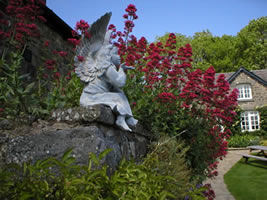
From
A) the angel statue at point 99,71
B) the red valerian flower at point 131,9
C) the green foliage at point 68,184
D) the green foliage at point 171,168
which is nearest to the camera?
the green foliage at point 68,184

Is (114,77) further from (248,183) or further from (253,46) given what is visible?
(253,46)

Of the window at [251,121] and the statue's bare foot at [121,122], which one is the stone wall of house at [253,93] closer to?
the window at [251,121]

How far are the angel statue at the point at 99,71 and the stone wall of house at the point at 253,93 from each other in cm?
1974

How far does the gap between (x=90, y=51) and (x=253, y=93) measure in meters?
20.4

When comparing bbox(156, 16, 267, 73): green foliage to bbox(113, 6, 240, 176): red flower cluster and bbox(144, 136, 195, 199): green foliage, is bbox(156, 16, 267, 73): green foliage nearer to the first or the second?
bbox(113, 6, 240, 176): red flower cluster

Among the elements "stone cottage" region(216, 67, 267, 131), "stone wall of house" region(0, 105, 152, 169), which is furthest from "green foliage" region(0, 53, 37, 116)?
"stone cottage" region(216, 67, 267, 131)

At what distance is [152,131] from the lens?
3.63 meters

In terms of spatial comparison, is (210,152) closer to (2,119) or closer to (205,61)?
(2,119)

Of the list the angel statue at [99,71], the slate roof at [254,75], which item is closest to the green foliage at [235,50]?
the slate roof at [254,75]

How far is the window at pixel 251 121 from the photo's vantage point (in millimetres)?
19703

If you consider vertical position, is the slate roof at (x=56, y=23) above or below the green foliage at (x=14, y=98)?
above

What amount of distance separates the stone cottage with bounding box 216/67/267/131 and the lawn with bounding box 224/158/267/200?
37.2 ft

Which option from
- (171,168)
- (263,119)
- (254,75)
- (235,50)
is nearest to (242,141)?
(263,119)

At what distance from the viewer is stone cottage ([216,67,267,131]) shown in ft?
65.0
